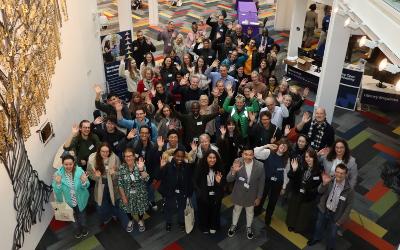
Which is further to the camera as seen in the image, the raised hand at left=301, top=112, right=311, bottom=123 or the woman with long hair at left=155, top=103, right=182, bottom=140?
the woman with long hair at left=155, top=103, right=182, bottom=140

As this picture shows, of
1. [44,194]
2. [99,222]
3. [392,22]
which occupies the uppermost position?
[392,22]

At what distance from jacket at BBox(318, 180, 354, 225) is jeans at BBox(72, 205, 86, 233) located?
3.30 metres

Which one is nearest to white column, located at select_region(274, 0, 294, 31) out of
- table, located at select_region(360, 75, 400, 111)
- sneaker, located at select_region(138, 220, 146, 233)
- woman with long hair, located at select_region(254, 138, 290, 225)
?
table, located at select_region(360, 75, 400, 111)

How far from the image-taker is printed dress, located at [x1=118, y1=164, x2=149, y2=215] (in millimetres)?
5117

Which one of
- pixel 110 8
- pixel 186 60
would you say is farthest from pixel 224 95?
pixel 110 8

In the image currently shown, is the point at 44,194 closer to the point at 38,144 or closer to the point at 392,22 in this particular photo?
the point at 38,144

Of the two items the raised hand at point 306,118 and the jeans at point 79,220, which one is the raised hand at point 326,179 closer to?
the raised hand at point 306,118

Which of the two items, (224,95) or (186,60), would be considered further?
(186,60)

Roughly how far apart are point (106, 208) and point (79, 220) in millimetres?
407

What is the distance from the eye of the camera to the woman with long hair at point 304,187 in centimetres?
511

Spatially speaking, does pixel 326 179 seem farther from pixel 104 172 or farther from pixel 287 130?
pixel 104 172

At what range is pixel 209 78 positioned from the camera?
794 centimetres

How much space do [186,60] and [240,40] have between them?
2140 millimetres

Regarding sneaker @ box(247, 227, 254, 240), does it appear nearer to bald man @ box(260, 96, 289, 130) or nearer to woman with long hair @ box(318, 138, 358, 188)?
woman with long hair @ box(318, 138, 358, 188)
